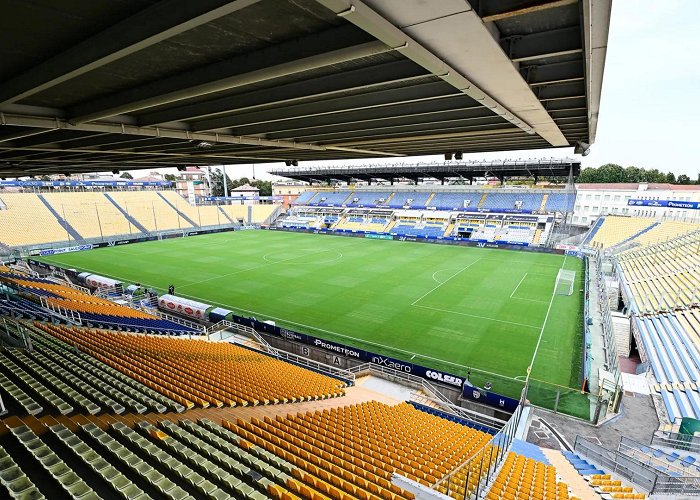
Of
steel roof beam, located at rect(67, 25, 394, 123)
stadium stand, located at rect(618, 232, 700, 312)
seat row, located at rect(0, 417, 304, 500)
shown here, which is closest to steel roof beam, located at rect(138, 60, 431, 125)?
steel roof beam, located at rect(67, 25, 394, 123)

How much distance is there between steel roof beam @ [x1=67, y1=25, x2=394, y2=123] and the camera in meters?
3.95

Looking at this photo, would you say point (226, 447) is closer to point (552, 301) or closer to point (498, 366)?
point (498, 366)

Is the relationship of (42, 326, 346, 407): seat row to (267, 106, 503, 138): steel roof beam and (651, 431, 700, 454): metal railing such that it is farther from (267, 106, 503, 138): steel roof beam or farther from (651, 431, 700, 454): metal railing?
(651, 431, 700, 454): metal railing

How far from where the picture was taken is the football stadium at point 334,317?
3990 mm

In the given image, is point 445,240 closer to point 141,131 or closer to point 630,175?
point 141,131

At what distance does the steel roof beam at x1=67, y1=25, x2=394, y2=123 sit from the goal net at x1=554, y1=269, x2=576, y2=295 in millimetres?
24903

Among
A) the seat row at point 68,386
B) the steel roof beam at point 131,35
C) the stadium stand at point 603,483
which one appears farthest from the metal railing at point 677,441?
the steel roof beam at point 131,35

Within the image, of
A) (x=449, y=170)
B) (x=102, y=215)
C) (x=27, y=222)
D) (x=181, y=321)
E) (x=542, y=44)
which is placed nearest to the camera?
(x=542, y=44)

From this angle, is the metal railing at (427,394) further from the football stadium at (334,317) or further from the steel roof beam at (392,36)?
the steel roof beam at (392,36)

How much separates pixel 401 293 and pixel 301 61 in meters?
20.8

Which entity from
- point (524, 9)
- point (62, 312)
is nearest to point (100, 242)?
point (62, 312)

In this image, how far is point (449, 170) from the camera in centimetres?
5109

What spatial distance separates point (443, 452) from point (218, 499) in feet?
15.9

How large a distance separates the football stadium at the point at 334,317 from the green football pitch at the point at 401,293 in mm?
222
